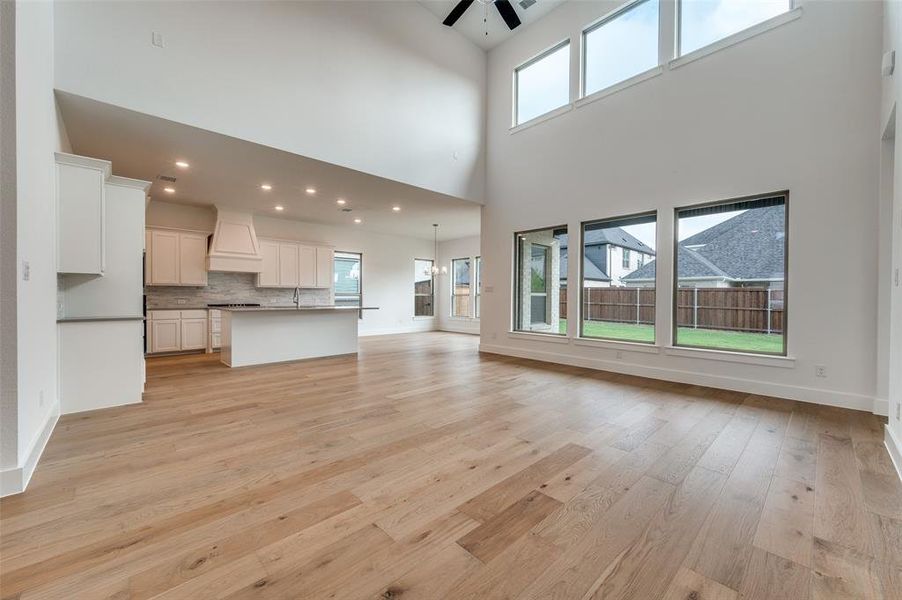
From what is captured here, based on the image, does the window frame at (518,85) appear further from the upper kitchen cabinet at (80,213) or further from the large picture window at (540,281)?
the upper kitchen cabinet at (80,213)

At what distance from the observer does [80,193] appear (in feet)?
10.9

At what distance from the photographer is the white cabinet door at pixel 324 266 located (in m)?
8.39

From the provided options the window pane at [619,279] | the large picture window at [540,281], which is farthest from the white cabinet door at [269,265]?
the window pane at [619,279]

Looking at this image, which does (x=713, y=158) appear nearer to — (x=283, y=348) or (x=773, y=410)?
(x=773, y=410)

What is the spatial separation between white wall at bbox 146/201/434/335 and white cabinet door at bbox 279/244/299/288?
44 centimetres

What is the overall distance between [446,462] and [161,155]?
5086 mm

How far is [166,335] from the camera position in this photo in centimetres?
640

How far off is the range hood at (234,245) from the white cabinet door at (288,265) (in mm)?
458

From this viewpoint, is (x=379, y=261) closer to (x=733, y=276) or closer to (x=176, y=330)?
(x=176, y=330)

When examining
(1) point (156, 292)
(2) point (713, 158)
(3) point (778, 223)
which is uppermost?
(2) point (713, 158)

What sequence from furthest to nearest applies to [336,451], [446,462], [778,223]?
[778,223]
[336,451]
[446,462]

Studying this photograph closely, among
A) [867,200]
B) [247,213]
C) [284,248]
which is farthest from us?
[284,248]

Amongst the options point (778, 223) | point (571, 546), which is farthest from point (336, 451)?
point (778, 223)

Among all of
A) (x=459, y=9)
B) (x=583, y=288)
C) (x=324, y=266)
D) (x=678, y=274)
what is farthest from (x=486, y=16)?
(x=324, y=266)
